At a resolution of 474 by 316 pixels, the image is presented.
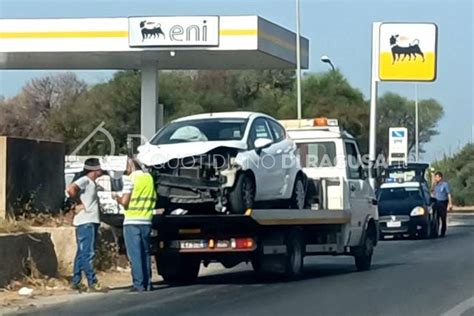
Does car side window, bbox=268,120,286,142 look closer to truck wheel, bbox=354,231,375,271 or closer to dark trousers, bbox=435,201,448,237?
truck wheel, bbox=354,231,375,271

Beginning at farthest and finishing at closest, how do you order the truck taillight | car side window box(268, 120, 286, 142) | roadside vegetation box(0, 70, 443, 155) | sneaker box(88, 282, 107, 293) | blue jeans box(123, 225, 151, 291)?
roadside vegetation box(0, 70, 443, 155) → car side window box(268, 120, 286, 142) → the truck taillight → sneaker box(88, 282, 107, 293) → blue jeans box(123, 225, 151, 291)

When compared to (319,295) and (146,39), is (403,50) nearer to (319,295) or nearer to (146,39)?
(146,39)

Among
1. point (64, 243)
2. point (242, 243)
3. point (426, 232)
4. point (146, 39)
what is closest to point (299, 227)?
point (242, 243)

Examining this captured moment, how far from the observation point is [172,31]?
34562 millimetres

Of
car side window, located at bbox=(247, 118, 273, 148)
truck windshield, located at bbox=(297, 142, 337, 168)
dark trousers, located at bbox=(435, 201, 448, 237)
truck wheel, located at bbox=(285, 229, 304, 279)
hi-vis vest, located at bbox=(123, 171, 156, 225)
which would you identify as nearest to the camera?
hi-vis vest, located at bbox=(123, 171, 156, 225)

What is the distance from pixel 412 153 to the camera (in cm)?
7475

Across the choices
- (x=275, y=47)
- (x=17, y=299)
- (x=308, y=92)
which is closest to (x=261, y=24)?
(x=275, y=47)

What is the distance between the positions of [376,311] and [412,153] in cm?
6193

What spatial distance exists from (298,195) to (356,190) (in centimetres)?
174

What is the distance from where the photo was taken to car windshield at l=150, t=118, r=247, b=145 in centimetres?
1712

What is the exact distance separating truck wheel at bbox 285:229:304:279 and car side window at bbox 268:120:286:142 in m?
1.56

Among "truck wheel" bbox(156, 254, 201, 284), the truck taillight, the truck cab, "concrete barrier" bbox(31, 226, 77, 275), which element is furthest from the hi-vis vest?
the truck cab

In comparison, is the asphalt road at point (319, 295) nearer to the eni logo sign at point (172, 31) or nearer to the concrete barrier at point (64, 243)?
the concrete barrier at point (64, 243)

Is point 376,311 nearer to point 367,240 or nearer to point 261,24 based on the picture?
point 367,240
